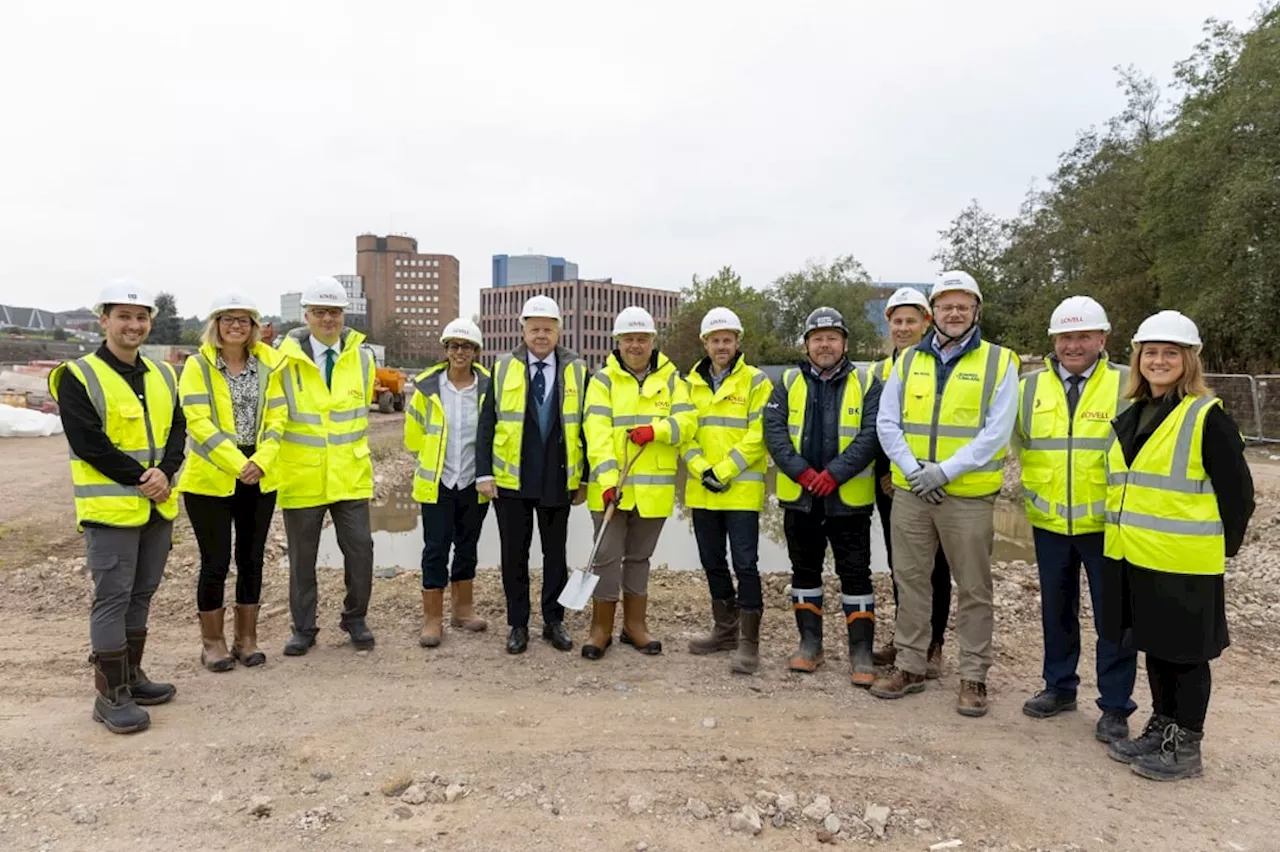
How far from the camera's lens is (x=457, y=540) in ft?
18.6

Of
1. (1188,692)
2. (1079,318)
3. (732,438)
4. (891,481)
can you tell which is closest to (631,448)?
(732,438)

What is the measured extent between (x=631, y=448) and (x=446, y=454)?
124 cm

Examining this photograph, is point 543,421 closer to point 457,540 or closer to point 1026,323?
point 457,540

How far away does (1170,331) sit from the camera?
3.69 m

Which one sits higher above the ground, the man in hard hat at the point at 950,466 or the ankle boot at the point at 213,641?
the man in hard hat at the point at 950,466

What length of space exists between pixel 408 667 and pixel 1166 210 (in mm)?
24442

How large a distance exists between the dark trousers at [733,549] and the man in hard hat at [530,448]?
2.86 ft

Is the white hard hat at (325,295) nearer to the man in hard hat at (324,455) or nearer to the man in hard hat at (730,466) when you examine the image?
the man in hard hat at (324,455)

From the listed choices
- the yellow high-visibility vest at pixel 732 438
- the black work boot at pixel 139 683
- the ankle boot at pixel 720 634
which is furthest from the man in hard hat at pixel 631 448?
the black work boot at pixel 139 683

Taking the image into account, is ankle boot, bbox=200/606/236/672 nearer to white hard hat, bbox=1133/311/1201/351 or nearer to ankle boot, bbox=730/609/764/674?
ankle boot, bbox=730/609/764/674

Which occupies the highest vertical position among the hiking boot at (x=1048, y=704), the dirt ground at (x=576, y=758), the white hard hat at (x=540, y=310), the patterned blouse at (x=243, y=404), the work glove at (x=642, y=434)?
the white hard hat at (x=540, y=310)

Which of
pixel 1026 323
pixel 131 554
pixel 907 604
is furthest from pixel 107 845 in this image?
pixel 1026 323

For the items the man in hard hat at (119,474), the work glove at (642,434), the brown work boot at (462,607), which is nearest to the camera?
the man in hard hat at (119,474)

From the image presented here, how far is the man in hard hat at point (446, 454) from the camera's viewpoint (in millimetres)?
5387
